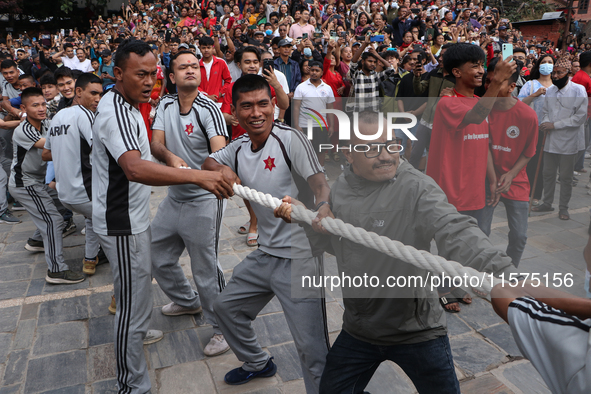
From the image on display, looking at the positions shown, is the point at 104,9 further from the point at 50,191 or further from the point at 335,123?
the point at 335,123

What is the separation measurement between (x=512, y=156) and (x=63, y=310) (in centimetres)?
362

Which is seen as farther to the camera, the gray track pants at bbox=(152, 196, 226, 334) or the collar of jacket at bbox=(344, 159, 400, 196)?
the gray track pants at bbox=(152, 196, 226, 334)

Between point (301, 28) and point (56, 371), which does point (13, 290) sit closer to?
point (56, 371)

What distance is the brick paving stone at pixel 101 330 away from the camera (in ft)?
10.5

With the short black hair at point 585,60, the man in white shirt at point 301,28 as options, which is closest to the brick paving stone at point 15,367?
the short black hair at point 585,60

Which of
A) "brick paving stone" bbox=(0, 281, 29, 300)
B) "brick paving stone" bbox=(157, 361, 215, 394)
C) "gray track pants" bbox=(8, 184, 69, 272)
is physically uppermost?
"gray track pants" bbox=(8, 184, 69, 272)

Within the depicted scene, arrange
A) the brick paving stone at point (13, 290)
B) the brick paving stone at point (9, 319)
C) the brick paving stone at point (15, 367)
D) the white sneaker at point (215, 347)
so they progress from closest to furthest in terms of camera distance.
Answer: the brick paving stone at point (15, 367), the white sneaker at point (215, 347), the brick paving stone at point (9, 319), the brick paving stone at point (13, 290)

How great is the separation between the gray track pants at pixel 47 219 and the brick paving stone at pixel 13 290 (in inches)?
11.3

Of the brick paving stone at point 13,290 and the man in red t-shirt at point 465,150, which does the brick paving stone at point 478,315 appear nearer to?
the man in red t-shirt at point 465,150

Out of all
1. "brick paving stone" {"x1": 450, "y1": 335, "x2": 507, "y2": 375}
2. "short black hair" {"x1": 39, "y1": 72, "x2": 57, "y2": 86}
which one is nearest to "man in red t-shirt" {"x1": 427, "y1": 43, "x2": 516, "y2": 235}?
"brick paving stone" {"x1": 450, "y1": 335, "x2": 507, "y2": 375}

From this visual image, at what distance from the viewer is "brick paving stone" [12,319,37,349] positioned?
3196 mm

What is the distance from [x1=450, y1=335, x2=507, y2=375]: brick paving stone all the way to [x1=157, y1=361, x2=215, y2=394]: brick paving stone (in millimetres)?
1604

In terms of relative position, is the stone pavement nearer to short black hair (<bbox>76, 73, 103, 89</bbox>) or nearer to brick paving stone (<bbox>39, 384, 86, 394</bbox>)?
brick paving stone (<bbox>39, 384, 86, 394</bbox>)

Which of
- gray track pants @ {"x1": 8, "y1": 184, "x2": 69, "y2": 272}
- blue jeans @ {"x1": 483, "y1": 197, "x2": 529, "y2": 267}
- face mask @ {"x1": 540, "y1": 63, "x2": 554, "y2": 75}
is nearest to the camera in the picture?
blue jeans @ {"x1": 483, "y1": 197, "x2": 529, "y2": 267}
